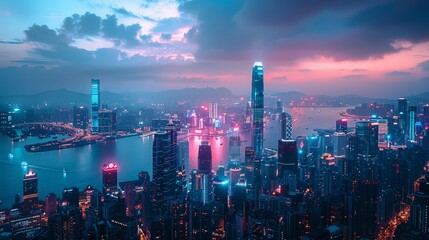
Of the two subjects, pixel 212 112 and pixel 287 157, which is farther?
pixel 212 112

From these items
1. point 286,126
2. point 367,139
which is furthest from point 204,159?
point 286,126

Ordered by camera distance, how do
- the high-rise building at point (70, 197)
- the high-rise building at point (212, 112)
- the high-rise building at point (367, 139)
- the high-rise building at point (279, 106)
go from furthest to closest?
the high-rise building at point (279, 106)
the high-rise building at point (212, 112)
the high-rise building at point (367, 139)
the high-rise building at point (70, 197)

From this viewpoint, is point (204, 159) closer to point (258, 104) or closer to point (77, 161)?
point (77, 161)

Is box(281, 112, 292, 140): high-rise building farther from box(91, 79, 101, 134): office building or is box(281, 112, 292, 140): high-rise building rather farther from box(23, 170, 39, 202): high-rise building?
box(23, 170, 39, 202): high-rise building

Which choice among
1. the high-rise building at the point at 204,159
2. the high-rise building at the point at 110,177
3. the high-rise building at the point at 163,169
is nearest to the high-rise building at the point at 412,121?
the high-rise building at the point at 204,159

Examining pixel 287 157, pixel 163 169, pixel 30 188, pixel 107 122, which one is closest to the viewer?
pixel 30 188

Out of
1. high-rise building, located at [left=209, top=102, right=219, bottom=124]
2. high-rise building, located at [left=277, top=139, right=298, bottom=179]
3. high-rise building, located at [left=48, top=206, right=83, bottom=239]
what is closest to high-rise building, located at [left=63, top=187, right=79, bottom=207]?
high-rise building, located at [left=48, top=206, right=83, bottom=239]

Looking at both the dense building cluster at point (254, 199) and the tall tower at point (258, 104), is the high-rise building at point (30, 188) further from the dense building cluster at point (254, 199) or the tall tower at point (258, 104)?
the tall tower at point (258, 104)
